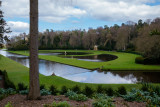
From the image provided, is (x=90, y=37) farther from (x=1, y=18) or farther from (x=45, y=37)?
(x=1, y=18)

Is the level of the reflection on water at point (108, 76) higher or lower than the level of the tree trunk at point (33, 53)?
lower

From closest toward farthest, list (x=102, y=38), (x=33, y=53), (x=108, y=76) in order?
(x=33, y=53) < (x=108, y=76) < (x=102, y=38)

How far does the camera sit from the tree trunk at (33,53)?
18.6 ft

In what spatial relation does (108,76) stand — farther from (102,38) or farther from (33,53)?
(102,38)

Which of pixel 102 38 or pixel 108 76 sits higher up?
pixel 102 38

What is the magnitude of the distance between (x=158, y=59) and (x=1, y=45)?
25.7 m

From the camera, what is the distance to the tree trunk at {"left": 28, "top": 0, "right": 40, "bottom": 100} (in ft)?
18.6

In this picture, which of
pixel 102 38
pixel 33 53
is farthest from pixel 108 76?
pixel 102 38

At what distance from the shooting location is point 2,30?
579 inches

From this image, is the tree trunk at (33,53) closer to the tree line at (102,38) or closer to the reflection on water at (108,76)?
the reflection on water at (108,76)

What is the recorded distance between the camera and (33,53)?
565 centimetres

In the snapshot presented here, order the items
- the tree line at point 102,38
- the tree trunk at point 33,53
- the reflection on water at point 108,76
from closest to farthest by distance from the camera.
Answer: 1. the tree trunk at point 33,53
2. the reflection on water at point 108,76
3. the tree line at point 102,38

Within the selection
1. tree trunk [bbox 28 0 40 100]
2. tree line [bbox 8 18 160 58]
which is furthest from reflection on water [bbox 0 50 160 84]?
tree line [bbox 8 18 160 58]

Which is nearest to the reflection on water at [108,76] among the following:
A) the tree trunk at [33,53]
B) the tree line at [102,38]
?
the tree trunk at [33,53]
